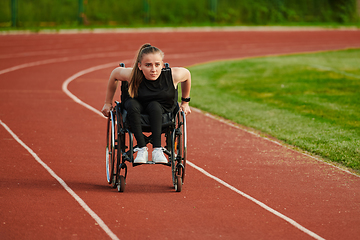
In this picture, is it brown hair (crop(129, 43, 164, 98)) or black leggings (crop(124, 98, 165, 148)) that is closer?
black leggings (crop(124, 98, 165, 148))

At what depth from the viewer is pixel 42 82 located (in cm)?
1358

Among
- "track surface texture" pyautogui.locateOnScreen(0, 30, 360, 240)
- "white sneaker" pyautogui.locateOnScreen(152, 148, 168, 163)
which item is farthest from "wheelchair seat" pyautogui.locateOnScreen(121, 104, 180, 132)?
"track surface texture" pyautogui.locateOnScreen(0, 30, 360, 240)

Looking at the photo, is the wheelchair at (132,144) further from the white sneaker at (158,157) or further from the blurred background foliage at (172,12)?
the blurred background foliage at (172,12)

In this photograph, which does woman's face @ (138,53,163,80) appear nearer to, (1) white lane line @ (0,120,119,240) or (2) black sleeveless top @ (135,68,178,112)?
(2) black sleeveless top @ (135,68,178,112)

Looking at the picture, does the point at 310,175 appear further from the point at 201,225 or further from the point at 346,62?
the point at 346,62

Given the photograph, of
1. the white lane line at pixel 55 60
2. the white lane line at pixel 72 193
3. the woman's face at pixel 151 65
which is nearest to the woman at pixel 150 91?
the woman's face at pixel 151 65

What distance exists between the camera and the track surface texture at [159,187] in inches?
188

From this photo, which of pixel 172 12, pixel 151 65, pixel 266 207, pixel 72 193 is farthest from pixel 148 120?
pixel 172 12

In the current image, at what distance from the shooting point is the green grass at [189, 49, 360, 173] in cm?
835

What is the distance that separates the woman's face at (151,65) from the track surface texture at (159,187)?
3.92 ft

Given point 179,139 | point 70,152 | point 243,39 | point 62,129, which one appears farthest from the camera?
point 243,39

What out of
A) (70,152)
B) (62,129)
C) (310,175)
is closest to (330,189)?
(310,175)

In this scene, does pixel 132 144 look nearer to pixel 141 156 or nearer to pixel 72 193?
A: pixel 141 156

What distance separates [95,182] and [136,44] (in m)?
17.9
